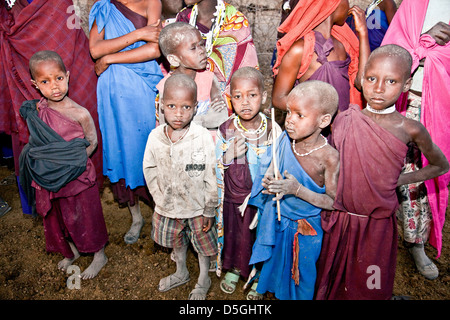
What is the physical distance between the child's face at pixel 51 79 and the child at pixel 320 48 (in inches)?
63.0

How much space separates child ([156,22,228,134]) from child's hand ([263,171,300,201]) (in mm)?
803

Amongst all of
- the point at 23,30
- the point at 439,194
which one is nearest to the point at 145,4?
the point at 23,30

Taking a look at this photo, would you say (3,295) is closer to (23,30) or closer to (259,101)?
(23,30)

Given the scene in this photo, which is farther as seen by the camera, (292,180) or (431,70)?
(431,70)

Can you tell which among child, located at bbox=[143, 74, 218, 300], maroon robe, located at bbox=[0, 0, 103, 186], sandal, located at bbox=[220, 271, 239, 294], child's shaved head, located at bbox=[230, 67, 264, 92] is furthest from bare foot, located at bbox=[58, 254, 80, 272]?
child's shaved head, located at bbox=[230, 67, 264, 92]

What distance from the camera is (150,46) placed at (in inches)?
104

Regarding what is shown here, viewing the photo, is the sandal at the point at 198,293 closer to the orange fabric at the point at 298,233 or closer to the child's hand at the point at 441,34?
the orange fabric at the point at 298,233

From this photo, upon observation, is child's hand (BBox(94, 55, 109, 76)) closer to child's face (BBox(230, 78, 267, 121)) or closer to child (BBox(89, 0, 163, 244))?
child (BBox(89, 0, 163, 244))

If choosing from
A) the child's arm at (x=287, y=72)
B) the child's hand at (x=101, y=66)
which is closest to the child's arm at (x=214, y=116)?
the child's arm at (x=287, y=72)

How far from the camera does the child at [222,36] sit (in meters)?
2.77

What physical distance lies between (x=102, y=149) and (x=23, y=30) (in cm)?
117

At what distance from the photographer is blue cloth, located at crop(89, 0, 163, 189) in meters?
2.68
